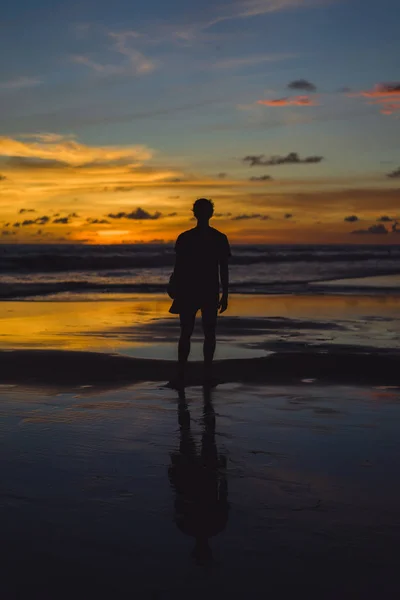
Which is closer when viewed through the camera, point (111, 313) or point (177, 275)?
point (177, 275)

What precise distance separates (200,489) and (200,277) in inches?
161

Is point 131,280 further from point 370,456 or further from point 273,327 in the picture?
point 370,456

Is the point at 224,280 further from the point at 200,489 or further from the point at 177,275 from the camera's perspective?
the point at 200,489

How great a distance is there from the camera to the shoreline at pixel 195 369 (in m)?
8.88

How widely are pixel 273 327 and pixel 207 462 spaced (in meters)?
9.45

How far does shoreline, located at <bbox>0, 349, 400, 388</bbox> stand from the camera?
8.88m

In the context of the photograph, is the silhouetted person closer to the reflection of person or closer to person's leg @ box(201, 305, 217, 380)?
person's leg @ box(201, 305, 217, 380)

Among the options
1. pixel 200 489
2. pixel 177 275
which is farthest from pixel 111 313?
pixel 200 489

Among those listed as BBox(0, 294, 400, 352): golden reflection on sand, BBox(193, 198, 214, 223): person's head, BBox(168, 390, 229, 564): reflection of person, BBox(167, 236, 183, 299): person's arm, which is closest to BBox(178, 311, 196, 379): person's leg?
BBox(167, 236, 183, 299): person's arm

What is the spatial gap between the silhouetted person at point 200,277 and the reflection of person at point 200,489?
221 cm

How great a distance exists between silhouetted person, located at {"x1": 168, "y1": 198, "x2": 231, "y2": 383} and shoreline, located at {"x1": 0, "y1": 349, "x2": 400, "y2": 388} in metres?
0.48

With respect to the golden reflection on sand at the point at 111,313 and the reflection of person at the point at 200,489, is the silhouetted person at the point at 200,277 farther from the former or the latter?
the golden reflection on sand at the point at 111,313

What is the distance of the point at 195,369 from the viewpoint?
32.1 feet

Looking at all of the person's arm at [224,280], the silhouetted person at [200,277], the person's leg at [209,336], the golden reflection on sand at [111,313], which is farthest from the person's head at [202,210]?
the golden reflection on sand at [111,313]
